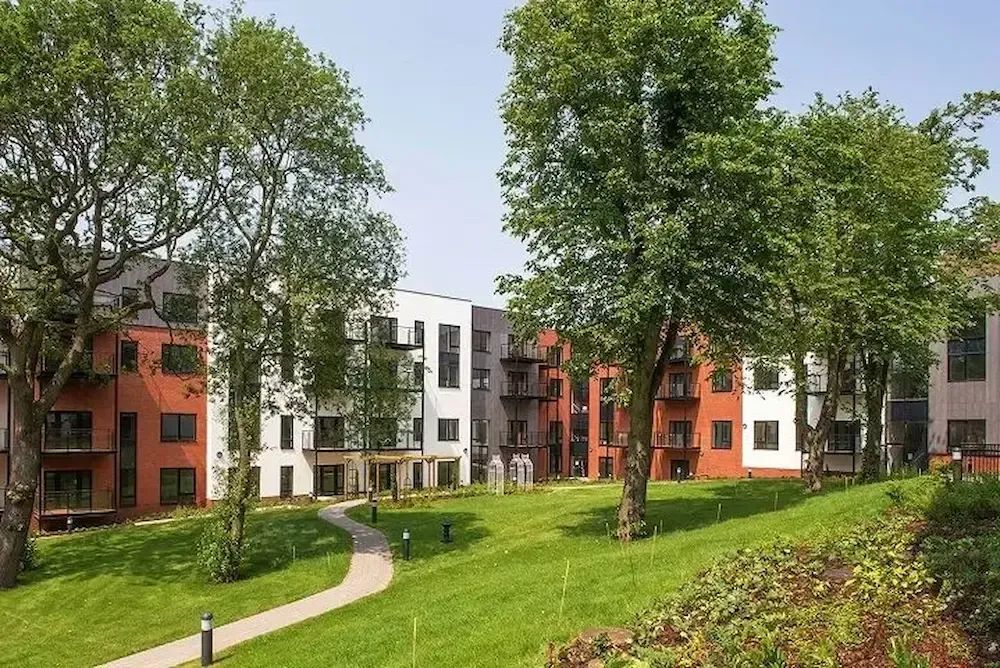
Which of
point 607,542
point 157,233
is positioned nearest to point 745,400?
point 607,542

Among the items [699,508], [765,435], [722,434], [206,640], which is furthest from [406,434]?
[206,640]

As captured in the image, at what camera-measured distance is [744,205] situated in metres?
19.7

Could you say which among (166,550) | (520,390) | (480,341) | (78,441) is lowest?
(166,550)

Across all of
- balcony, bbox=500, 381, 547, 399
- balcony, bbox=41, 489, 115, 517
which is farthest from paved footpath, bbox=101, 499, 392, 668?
balcony, bbox=500, 381, 547, 399

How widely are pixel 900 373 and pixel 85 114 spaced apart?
3525 centimetres

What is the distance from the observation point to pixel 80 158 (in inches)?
918

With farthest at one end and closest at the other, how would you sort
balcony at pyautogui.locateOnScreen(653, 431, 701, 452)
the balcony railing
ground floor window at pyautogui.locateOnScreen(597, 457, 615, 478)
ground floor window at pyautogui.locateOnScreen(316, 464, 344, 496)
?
ground floor window at pyautogui.locateOnScreen(597, 457, 615, 478), the balcony railing, balcony at pyautogui.locateOnScreen(653, 431, 701, 452), ground floor window at pyautogui.locateOnScreen(316, 464, 344, 496)

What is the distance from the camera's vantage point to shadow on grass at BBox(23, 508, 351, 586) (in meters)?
25.3

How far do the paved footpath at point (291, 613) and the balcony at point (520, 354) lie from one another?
123 ft

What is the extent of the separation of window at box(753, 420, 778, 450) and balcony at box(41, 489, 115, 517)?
36529 mm

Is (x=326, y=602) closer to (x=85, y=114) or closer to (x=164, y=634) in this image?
(x=164, y=634)

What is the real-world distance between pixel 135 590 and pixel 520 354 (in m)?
43.9

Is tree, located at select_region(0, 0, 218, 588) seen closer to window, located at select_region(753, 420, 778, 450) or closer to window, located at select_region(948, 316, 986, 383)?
window, located at select_region(948, 316, 986, 383)

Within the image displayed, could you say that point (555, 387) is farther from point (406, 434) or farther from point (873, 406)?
point (873, 406)
